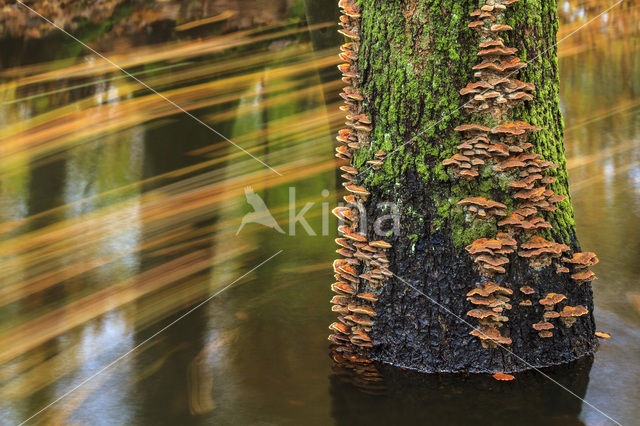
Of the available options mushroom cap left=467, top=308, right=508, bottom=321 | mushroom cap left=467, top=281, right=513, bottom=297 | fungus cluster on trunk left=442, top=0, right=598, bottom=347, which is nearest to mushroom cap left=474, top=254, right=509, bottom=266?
fungus cluster on trunk left=442, top=0, right=598, bottom=347

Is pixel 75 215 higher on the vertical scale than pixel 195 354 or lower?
higher

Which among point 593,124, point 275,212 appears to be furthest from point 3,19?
point 593,124

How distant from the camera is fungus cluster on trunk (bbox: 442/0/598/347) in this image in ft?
11.4

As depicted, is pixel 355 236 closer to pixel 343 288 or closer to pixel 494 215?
pixel 343 288

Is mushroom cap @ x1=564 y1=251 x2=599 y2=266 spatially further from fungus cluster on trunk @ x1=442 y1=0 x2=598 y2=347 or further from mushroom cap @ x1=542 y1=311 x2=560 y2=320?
mushroom cap @ x1=542 y1=311 x2=560 y2=320

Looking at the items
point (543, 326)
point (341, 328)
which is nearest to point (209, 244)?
point (341, 328)

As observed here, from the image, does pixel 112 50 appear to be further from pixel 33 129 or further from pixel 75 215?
pixel 75 215

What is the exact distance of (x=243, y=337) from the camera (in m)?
4.26

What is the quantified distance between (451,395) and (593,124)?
7.50 m

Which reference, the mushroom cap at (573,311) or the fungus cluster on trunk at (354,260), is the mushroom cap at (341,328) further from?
the mushroom cap at (573,311)

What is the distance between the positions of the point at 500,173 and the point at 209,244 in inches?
130

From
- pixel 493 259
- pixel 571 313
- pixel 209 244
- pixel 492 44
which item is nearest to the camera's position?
pixel 492 44

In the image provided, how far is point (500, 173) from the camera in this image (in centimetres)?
354

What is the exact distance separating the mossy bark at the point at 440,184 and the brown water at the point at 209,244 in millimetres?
213
